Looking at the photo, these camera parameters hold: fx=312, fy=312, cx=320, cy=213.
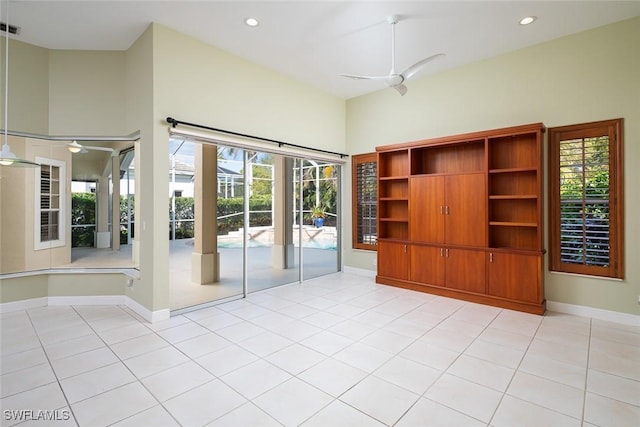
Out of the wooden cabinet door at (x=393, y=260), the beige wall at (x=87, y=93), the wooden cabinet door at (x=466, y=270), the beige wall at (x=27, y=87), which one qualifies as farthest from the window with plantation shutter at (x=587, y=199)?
the beige wall at (x=27, y=87)

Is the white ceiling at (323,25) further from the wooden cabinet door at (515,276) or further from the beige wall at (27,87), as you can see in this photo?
the wooden cabinet door at (515,276)

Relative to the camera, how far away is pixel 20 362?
2.79m

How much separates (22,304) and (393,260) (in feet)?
17.9

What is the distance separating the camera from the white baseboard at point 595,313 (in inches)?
146

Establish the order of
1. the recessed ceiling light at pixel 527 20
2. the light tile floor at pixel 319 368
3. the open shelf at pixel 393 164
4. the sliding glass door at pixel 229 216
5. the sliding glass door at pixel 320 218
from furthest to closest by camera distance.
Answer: the sliding glass door at pixel 320 218
the open shelf at pixel 393 164
the sliding glass door at pixel 229 216
the recessed ceiling light at pixel 527 20
the light tile floor at pixel 319 368

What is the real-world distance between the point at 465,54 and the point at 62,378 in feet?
19.7

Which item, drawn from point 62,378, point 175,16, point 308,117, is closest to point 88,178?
point 175,16

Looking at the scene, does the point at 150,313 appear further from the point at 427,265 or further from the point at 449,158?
the point at 449,158

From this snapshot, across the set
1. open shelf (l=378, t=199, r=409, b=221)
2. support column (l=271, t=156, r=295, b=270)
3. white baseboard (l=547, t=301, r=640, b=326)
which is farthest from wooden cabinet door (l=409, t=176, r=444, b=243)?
support column (l=271, t=156, r=295, b=270)

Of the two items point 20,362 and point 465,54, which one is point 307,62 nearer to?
point 465,54

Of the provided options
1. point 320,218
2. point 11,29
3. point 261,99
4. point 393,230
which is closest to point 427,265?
point 393,230

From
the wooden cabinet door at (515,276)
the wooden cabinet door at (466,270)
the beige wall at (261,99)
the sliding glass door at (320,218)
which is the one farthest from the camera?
the sliding glass door at (320,218)

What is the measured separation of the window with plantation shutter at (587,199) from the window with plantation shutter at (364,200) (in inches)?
112

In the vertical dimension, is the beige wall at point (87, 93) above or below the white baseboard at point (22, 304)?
above
